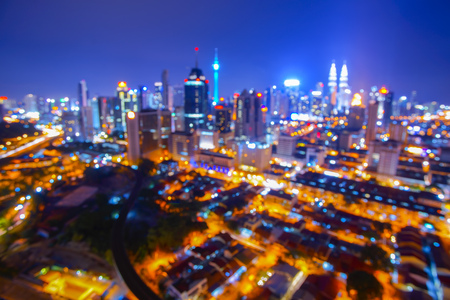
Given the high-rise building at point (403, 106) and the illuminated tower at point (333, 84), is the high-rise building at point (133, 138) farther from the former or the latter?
the high-rise building at point (403, 106)

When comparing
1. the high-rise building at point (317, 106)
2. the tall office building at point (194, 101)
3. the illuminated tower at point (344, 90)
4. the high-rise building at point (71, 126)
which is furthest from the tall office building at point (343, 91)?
the high-rise building at point (71, 126)

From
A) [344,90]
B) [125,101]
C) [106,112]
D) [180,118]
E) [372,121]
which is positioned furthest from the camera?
[344,90]

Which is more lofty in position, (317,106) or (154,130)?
(317,106)

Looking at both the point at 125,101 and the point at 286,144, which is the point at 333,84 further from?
the point at 125,101

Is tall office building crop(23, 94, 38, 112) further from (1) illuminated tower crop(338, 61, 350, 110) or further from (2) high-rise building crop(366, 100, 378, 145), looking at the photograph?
(1) illuminated tower crop(338, 61, 350, 110)

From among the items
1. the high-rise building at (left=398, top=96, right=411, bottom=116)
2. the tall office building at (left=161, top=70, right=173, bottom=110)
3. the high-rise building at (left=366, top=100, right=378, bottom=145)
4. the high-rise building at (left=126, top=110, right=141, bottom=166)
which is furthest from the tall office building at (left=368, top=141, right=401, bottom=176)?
the high-rise building at (left=398, top=96, right=411, bottom=116)

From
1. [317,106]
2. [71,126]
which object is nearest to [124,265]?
[71,126]
